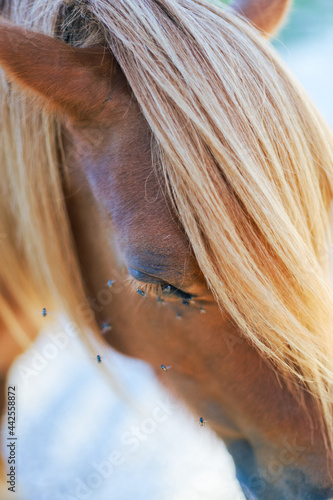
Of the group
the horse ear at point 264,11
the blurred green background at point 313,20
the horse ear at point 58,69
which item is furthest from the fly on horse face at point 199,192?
the blurred green background at point 313,20

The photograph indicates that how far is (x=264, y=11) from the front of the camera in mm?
862

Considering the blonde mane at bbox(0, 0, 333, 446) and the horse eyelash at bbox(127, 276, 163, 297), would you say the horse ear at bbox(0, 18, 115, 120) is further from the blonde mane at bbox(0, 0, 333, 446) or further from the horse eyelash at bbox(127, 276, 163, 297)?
the horse eyelash at bbox(127, 276, 163, 297)

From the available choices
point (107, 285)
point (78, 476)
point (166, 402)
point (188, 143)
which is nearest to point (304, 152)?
point (188, 143)

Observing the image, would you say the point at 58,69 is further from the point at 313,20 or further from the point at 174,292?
the point at 313,20

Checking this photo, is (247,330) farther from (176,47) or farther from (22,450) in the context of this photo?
(22,450)

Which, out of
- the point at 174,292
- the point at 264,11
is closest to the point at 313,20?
the point at 264,11

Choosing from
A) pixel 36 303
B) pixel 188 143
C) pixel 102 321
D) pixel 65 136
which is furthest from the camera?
pixel 36 303

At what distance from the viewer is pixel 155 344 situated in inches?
29.2

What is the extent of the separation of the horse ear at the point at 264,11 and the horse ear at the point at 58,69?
0.41 metres

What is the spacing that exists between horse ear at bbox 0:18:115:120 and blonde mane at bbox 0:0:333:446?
0.04 m

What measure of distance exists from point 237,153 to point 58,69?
0.88 feet

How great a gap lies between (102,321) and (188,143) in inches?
17.6

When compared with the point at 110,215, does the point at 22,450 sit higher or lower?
lower

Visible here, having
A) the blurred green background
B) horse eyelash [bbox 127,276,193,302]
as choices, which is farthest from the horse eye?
the blurred green background
